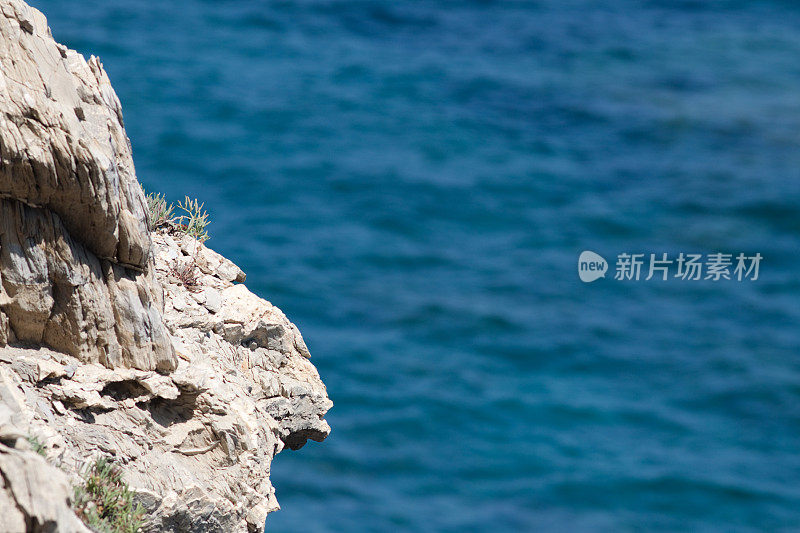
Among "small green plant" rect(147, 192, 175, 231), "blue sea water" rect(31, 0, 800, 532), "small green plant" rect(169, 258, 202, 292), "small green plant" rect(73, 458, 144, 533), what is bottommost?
"small green plant" rect(73, 458, 144, 533)

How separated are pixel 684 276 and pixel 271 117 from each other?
59.8 feet

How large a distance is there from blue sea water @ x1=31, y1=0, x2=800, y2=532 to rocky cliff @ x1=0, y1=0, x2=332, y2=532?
904 inches

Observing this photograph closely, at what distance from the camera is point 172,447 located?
11.4m

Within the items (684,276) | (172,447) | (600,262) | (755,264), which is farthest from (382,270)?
(172,447)

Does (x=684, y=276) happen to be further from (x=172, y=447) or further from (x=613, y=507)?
(x=172, y=447)

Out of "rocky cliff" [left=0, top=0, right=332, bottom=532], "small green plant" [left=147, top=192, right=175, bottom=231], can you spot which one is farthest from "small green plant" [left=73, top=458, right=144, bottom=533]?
"small green plant" [left=147, top=192, right=175, bottom=231]

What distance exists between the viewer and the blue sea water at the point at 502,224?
119ft

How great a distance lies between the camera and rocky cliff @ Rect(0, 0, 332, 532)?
1020 cm

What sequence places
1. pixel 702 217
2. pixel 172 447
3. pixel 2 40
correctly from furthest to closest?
pixel 702 217 < pixel 172 447 < pixel 2 40

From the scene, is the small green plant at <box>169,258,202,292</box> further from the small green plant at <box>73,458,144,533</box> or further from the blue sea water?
the blue sea water

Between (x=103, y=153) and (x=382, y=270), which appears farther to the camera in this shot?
(x=382, y=270)

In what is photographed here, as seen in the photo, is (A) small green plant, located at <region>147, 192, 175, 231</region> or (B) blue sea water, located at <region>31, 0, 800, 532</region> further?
(B) blue sea water, located at <region>31, 0, 800, 532</region>

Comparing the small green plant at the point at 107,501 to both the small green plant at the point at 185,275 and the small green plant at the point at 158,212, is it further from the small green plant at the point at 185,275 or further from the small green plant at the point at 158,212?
the small green plant at the point at 158,212

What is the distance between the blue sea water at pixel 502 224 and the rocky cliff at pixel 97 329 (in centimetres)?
2296
